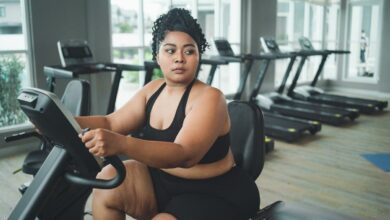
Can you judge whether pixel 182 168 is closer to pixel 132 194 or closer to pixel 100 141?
pixel 132 194

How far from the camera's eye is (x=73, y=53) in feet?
13.4

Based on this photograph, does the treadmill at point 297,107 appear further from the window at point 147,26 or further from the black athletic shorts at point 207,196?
the black athletic shorts at point 207,196

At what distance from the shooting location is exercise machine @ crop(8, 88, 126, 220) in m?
1.07

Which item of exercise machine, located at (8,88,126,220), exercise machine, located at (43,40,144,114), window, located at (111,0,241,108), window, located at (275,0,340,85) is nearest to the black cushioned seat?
exercise machine, located at (8,88,126,220)

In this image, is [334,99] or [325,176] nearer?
[325,176]

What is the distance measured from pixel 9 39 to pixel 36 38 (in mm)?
292

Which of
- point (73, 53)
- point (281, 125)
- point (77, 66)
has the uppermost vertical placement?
point (73, 53)

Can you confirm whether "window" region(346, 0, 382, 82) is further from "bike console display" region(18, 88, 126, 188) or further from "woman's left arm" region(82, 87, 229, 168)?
"bike console display" region(18, 88, 126, 188)

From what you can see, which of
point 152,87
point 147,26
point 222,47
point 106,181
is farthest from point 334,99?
point 106,181

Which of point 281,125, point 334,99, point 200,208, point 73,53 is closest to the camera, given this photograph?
point 200,208

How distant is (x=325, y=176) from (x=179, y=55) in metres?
2.60

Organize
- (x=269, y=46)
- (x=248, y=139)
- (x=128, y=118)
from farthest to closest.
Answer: (x=269, y=46) < (x=248, y=139) < (x=128, y=118)

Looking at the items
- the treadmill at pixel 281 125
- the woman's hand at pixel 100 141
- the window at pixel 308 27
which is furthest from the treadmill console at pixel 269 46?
the woman's hand at pixel 100 141

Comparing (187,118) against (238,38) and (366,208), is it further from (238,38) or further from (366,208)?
(238,38)
